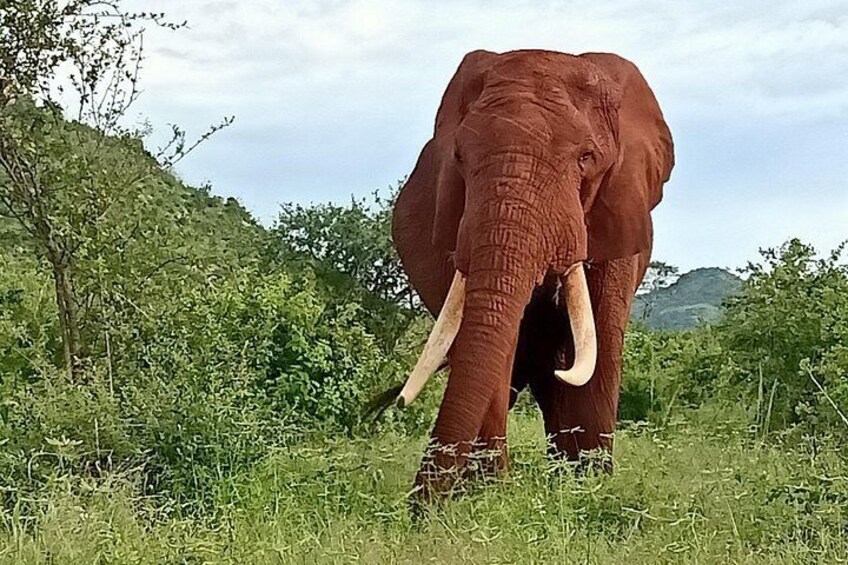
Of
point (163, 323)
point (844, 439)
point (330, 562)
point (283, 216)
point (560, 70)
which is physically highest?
point (283, 216)

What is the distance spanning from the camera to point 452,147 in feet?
25.3

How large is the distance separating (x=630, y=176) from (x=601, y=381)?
1.19 meters

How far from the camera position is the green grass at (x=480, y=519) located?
5371mm

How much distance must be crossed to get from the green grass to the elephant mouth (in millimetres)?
488

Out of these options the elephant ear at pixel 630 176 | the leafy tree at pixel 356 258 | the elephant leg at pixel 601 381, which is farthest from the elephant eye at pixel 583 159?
the leafy tree at pixel 356 258

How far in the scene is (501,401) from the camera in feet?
23.4

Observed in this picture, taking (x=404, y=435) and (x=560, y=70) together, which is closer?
(x=560, y=70)

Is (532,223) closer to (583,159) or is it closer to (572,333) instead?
(583,159)

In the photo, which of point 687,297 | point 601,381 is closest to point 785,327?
point 601,381

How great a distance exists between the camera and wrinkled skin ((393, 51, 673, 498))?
22.5ft

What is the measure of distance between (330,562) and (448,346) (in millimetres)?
2124

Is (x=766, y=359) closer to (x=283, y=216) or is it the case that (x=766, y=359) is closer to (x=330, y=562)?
(x=330, y=562)

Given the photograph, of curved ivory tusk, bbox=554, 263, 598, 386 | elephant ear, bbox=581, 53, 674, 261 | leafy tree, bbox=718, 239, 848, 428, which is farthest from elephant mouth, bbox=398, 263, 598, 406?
leafy tree, bbox=718, 239, 848, 428

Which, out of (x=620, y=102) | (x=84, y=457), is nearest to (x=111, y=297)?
Answer: (x=84, y=457)
